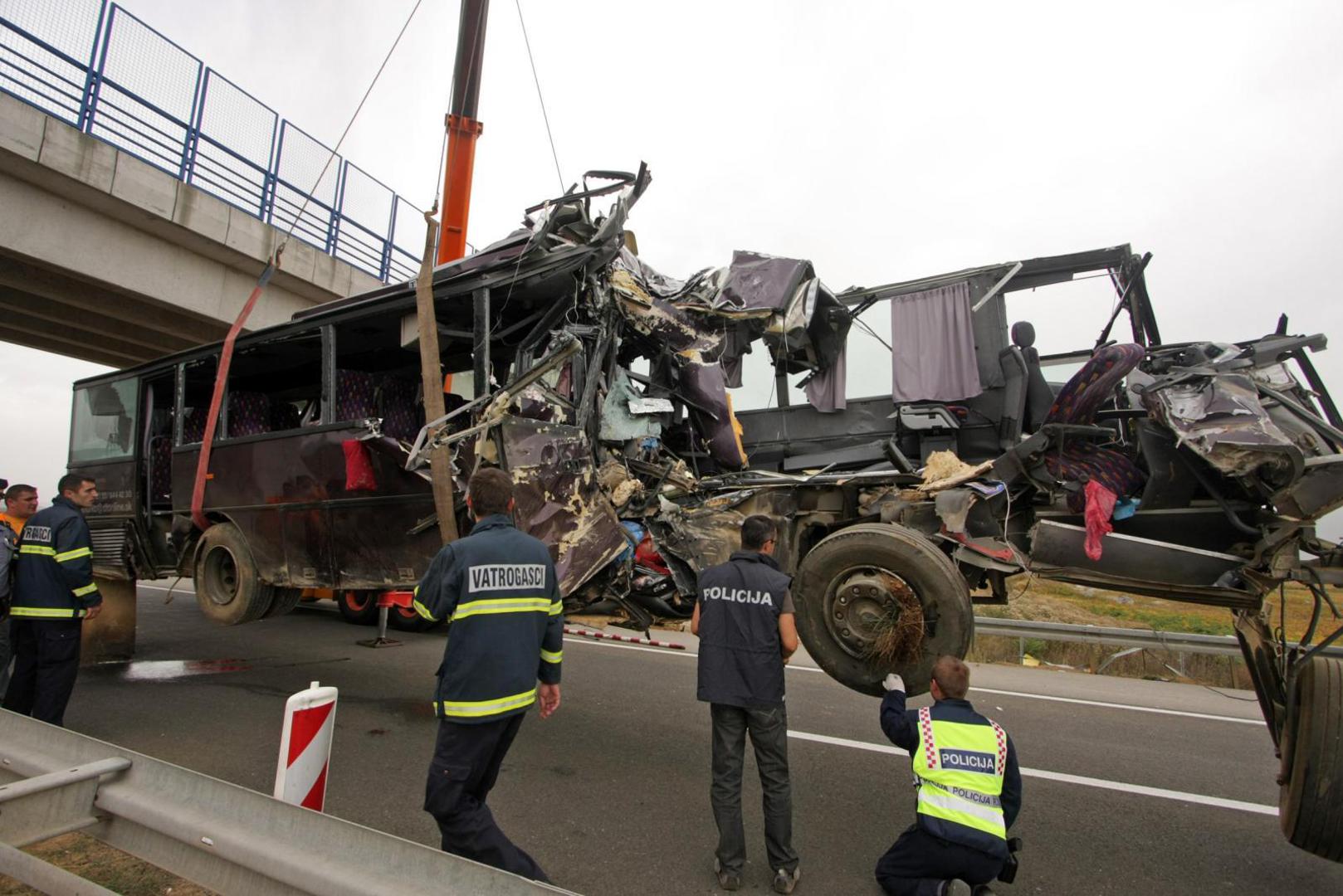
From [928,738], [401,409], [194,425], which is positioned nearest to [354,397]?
[401,409]

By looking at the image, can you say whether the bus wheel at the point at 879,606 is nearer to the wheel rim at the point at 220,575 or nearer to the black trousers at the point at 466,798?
the black trousers at the point at 466,798

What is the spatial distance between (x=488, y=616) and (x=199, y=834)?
1047mm

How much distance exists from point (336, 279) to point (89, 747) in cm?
1032

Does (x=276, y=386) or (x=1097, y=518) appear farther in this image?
(x=276, y=386)

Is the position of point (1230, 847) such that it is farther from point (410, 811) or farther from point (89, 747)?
point (89, 747)

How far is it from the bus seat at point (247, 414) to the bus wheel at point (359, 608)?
3.89 metres

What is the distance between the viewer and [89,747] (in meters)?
2.24

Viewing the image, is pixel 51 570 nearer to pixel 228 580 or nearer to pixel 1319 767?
pixel 228 580

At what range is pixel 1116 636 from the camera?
27.6ft

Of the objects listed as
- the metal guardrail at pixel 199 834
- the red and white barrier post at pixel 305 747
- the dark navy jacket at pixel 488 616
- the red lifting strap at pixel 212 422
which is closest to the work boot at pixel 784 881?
the dark navy jacket at pixel 488 616

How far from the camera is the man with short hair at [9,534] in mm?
4559

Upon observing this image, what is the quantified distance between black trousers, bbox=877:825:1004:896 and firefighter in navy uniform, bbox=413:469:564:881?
57.3 inches

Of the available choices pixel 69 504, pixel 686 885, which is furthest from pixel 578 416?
pixel 69 504

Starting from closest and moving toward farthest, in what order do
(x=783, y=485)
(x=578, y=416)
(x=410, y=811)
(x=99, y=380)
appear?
(x=410, y=811)
(x=783, y=485)
(x=578, y=416)
(x=99, y=380)
